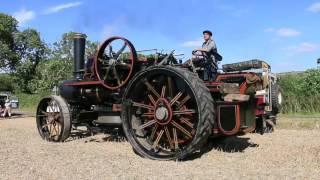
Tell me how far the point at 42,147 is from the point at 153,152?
2.44 m

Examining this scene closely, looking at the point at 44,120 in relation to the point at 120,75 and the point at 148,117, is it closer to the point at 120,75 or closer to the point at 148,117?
the point at 120,75

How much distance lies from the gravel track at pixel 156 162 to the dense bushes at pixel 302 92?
928 cm

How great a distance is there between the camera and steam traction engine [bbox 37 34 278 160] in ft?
25.1

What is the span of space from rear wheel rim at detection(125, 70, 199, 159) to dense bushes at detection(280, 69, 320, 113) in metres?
11.9

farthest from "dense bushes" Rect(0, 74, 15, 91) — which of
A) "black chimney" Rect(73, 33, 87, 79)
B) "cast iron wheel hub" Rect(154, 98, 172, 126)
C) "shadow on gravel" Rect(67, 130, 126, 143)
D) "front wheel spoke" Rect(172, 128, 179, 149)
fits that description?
"front wheel spoke" Rect(172, 128, 179, 149)

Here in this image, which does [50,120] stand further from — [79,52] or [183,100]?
[183,100]

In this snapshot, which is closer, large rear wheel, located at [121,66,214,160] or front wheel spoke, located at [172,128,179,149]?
large rear wheel, located at [121,66,214,160]

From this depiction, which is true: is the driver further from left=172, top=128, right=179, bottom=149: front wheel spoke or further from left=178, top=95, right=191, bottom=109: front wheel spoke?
left=172, top=128, right=179, bottom=149: front wheel spoke

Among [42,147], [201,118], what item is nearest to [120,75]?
[42,147]

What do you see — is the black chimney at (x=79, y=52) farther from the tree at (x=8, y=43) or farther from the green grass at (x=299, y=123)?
the tree at (x=8, y=43)

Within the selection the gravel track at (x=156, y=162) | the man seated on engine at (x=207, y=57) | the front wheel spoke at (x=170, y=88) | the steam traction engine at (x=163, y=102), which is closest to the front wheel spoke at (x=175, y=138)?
the steam traction engine at (x=163, y=102)

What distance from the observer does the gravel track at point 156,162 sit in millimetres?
6539

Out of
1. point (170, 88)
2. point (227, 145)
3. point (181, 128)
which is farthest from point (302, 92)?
point (181, 128)

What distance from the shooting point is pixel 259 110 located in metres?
11.6
